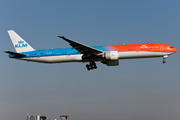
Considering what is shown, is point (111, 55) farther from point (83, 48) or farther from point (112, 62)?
point (83, 48)

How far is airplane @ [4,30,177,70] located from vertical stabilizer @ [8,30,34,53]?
5.25 feet

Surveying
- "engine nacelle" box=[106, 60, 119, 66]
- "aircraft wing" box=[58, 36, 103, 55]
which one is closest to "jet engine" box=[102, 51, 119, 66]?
"aircraft wing" box=[58, 36, 103, 55]

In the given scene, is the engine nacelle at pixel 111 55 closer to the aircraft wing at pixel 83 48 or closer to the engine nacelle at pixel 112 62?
the aircraft wing at pixel 83 48

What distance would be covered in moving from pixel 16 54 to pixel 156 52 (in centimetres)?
2259

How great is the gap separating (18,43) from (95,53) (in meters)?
15.1

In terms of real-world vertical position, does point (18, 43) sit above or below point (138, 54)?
above

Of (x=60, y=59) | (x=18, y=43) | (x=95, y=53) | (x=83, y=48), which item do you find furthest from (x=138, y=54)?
(x=18, y=43)

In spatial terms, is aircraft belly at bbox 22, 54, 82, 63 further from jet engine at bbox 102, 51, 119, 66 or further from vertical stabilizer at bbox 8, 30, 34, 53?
jet engine at bbox 102, 51, 119, 66

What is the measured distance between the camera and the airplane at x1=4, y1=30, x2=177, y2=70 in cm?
3962

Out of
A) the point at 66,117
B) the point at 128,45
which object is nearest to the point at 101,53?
the point at 128,45

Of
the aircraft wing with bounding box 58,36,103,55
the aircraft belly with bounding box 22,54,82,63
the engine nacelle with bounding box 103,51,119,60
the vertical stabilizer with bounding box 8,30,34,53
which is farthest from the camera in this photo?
the vertical stabilizer with bounding box 8,30,34,53

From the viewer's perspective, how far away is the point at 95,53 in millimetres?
40188

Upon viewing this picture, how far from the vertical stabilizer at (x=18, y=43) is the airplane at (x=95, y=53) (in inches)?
63.0

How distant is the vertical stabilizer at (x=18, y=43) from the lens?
4515 cm
